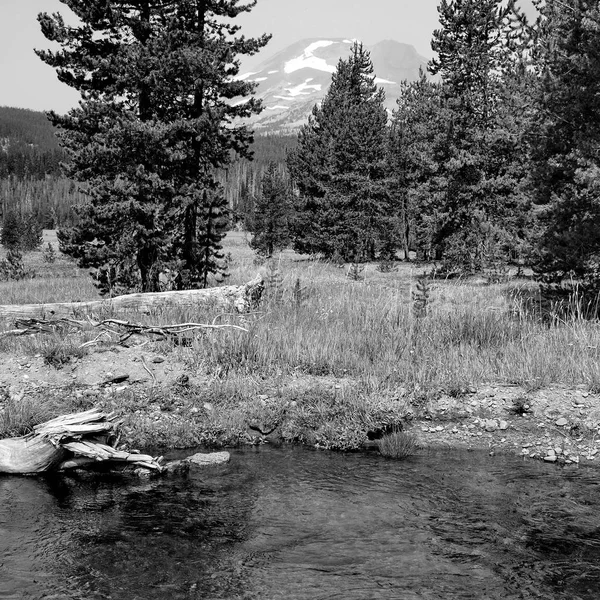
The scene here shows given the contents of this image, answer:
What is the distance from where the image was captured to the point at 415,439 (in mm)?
7805

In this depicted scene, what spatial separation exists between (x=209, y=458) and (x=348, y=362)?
3196 millimetres

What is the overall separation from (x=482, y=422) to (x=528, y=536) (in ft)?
9.70

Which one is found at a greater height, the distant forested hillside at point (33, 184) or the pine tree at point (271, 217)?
the distant forested hillside at point (33, 184)

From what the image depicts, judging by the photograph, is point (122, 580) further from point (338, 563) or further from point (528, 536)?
point (528, 536)

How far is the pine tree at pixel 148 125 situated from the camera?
15609mm

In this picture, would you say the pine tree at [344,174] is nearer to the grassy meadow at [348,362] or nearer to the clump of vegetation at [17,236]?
the grassy meadow at [348,362]

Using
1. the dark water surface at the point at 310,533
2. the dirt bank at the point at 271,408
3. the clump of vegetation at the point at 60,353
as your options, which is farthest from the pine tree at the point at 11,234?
the dark water surface at the point at 310,533

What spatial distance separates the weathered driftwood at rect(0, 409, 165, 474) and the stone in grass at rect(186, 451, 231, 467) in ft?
1.45

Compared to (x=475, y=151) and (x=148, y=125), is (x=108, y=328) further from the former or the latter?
(x=475, y=151)

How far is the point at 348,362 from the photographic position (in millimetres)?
9586

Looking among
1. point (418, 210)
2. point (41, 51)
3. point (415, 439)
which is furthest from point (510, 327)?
point (418, 210)

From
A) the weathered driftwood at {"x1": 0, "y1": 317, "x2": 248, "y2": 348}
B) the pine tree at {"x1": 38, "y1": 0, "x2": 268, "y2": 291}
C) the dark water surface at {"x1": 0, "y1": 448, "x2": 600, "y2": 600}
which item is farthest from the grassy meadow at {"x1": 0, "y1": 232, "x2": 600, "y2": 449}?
the pine tree at {"x1": 38, "y1": 0, "x2": 268, "y2": 291}

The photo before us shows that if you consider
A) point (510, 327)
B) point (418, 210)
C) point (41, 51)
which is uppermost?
point (41, 51)

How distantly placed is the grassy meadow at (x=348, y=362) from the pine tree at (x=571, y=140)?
1.89 metres
